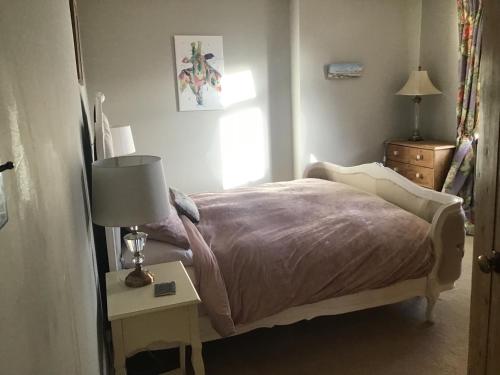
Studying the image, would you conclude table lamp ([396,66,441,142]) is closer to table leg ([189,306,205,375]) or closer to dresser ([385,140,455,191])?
Answer: dresser ([385,140,455,191])

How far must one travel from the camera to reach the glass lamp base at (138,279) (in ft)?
6.53

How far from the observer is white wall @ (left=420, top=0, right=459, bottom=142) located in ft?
15.1

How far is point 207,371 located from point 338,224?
1.11 meters

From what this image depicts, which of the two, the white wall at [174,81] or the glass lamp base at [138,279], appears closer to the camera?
the glass lamp base at [138,279]

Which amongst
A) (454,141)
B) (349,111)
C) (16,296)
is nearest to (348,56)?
(349,111)

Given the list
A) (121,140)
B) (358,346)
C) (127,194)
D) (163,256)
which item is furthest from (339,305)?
(121,140)

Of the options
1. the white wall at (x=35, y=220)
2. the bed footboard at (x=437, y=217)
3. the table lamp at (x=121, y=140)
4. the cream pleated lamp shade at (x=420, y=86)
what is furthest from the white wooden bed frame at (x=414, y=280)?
the cream pleated lamp shade at (x=420, y=86)

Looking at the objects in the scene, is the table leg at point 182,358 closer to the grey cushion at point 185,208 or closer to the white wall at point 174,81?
the grey cushion at point 185,208

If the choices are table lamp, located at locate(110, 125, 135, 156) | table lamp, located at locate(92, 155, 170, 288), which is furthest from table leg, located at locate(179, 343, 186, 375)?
table lamp, located at locate(110, 125, 135, 156)

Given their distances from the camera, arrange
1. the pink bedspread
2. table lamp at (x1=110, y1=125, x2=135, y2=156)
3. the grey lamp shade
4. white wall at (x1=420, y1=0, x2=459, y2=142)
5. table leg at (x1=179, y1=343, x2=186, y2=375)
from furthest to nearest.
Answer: white wall at (x1=420, y1=0, x2=459, y2=142) < table lamp at (x1=110, y1=125, x2=135, y2=156) < the pink bedspread < table leg at (x1=179, y1=343, x2=186, y2=375) < the grey lamp shade

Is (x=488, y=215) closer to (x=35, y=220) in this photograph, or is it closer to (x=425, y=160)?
(x=35, y=220)

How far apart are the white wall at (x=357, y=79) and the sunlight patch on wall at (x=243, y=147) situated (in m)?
0.43

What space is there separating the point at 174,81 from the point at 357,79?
6.49 feet

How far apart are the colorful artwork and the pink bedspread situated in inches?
74.3
